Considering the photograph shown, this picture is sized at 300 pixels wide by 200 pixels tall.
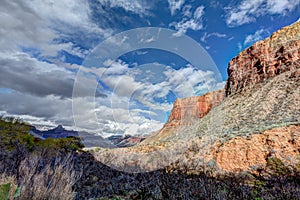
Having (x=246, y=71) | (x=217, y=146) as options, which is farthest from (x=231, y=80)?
(x=217, y=146)

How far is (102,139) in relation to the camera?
959cm

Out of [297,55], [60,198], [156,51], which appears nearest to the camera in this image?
[60,198]

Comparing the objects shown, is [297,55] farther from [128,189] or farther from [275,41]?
[128,189]

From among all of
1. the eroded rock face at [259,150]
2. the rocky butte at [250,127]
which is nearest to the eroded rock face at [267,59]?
the rocky butte at [250,127]

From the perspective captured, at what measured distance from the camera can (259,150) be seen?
33.8 ft

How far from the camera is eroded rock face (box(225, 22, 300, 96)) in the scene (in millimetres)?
32219

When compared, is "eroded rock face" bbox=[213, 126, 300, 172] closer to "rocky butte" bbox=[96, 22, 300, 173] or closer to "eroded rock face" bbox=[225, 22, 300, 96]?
"rocky butte" bbox=[96, 22, 300, 173]

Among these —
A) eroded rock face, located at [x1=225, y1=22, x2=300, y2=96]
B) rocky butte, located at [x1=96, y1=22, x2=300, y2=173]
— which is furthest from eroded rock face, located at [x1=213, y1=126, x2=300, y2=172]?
eroded rock face, located at [x1=225, y1=22, x2=300, y2=96]

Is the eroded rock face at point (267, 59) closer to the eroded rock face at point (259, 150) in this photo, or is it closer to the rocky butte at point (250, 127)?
the rocky butte at point (250, 127)

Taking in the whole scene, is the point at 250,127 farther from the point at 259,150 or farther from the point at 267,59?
the point at 267,59

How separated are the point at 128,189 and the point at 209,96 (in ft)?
205

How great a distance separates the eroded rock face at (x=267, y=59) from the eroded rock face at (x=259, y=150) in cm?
2423

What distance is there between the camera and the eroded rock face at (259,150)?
9398 millimetres

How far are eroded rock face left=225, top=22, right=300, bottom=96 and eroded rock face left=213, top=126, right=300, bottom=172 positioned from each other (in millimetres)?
24235
